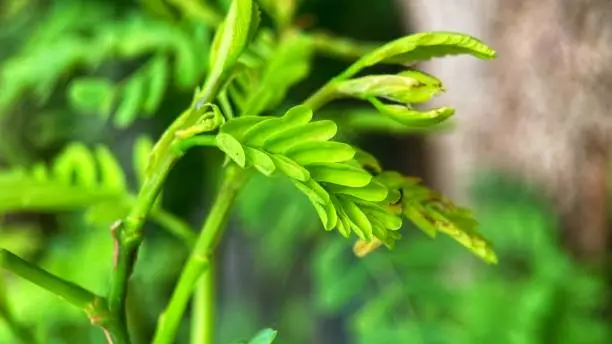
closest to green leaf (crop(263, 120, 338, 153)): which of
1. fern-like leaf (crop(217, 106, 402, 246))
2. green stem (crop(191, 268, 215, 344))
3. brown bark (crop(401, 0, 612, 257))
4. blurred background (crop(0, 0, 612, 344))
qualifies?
A: fern-like leaf (crop(217, 106, 402, 246))

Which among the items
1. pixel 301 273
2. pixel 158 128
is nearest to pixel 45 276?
pixel 158 128

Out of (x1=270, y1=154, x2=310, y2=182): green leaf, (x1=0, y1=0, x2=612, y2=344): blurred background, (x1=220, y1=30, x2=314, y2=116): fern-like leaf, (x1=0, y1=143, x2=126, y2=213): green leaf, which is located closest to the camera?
(x1=270, y1=154, x2=310, y2=182): green leaf

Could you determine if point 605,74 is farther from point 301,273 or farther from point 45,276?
point 45,276

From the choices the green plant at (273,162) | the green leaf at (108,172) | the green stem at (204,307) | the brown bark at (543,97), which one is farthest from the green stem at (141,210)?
the brown bark at (543,97)

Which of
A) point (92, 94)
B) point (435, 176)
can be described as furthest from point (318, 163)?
point (435, 176)

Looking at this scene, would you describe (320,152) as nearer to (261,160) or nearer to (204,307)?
(261,160)

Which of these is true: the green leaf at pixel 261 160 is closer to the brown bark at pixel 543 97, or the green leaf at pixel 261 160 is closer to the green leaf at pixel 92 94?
the green leaf at pixel 92 94

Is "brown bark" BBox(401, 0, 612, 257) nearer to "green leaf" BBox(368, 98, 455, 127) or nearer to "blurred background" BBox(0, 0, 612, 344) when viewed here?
"blurred background" BBox(0, 0, 612, 344)
